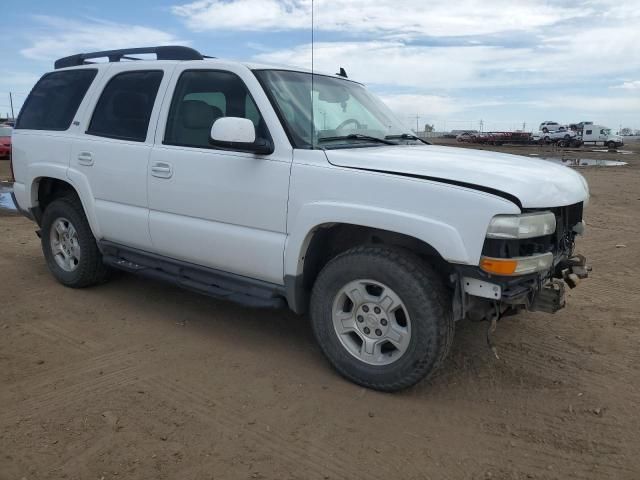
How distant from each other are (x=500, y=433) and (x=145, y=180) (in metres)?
3.06

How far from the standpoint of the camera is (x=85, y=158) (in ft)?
15.6

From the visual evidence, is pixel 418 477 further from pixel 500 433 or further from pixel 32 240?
pixel 32 240

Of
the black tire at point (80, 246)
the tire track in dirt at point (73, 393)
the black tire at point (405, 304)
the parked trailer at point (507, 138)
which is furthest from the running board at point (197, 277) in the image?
the parked trailer at point (507, 138)

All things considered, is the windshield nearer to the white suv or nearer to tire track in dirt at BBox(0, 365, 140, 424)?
the white suv

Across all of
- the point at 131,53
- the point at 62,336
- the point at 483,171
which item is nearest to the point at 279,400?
the point at 483,171

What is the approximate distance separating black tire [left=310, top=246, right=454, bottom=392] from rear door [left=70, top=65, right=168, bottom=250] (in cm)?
174

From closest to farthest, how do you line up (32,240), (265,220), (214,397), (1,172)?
1. (214,397)
2. (265,220)
3. (32,240)
4. (1,172)

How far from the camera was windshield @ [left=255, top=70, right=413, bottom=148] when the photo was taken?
3648mm

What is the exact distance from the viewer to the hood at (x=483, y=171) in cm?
292

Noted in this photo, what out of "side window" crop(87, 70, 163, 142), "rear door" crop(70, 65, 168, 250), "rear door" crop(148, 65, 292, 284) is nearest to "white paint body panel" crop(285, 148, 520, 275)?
"rear door" crop(148, 65, 292, 284)

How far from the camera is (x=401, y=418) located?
10.2 ft

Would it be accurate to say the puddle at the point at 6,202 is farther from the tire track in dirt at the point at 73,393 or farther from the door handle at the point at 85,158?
the tire track in dirt at the point at 73,393

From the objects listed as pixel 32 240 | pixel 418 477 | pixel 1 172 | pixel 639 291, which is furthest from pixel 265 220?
pixel 1 172

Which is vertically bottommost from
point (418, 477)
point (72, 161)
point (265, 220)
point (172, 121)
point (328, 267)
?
point (418, 477)
